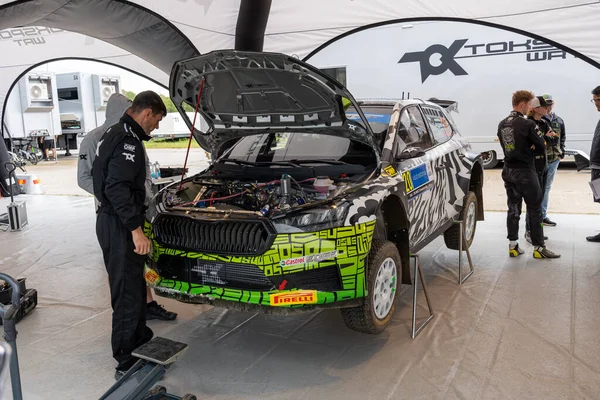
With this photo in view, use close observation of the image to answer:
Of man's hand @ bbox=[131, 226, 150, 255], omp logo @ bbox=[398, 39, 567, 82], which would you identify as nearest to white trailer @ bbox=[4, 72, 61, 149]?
omp logo @ bbox=[398, 39, 567, 82]

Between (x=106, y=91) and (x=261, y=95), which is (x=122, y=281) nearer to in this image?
(x=261, y=95)

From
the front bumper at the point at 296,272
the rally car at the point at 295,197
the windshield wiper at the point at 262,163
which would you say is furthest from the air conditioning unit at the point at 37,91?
the front bumper at the point at 296,272

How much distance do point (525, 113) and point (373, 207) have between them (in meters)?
2.95

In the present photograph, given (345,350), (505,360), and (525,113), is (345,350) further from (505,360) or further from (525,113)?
(525,113)

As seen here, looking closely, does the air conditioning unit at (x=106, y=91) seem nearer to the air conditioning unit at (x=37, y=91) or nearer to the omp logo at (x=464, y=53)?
the air conditioning unit at (x=37, y=91)

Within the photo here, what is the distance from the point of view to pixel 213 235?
11.4 feet

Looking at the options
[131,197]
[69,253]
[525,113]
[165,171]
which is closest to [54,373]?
[131,197]

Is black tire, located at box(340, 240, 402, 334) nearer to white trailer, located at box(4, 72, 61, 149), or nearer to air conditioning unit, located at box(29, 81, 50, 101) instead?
white trailer, located at box(4, 72, 61, 149)

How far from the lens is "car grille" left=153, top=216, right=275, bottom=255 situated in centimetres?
334

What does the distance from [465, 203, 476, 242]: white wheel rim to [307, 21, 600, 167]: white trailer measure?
22.2 ft

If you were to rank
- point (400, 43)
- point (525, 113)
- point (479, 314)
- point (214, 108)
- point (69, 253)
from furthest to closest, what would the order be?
point (400, 43)
point (69, 253)
point (525, 113)
point (214, 108)
point (479, 314)

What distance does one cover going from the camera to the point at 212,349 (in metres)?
3.81

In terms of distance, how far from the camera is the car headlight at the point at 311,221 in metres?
3.29

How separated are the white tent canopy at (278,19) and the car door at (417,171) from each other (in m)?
2.25
